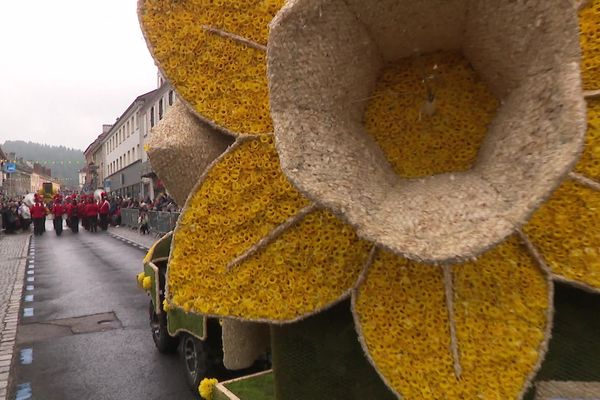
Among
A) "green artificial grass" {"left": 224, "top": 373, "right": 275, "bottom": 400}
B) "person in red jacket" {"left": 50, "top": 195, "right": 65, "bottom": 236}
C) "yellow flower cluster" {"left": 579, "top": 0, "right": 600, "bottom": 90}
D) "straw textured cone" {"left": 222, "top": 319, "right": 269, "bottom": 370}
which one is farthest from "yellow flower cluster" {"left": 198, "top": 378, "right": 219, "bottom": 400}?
"person in red jacket" {"left": 50, "top": 195, "right": 65, "bottom": 236}

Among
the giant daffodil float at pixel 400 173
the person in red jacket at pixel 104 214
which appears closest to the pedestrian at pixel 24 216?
the person in red jacket at pixel 104 214

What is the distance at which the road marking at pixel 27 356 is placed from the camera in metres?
5.35

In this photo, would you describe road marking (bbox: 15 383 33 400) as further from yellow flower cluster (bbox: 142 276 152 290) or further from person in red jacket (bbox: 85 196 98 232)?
person in red jacket (bbox: 85 196 98 232)

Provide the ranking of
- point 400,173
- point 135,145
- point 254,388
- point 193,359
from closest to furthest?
point 400,173, point 254,388, point 193,359, point 135,145

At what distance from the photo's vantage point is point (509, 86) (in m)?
1.48

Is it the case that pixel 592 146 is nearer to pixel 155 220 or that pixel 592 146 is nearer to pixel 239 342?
pixel 239 342

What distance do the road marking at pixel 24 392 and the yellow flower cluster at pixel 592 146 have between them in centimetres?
480

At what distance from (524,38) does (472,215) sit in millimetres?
513

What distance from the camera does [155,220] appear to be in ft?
60.3

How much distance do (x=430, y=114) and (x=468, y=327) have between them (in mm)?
720

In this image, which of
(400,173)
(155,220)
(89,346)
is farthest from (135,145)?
(400,173)

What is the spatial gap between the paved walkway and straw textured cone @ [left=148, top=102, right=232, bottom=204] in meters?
3.65

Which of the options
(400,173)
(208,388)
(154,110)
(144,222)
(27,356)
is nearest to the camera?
(400,173)

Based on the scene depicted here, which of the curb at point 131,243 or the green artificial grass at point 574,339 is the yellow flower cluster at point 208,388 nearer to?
the green artificial grass at point 574,339
